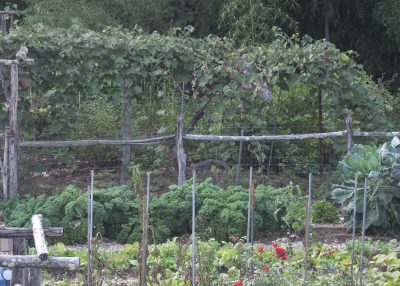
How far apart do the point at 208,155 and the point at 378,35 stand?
5957mm

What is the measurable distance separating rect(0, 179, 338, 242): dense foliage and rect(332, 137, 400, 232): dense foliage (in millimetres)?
502

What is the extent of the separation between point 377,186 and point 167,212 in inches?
76.3

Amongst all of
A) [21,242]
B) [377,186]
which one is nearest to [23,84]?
[377,186]

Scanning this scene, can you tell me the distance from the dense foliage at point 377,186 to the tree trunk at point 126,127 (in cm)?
291

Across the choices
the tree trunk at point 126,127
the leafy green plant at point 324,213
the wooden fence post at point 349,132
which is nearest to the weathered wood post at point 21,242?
the leafy green plant at point 324,213

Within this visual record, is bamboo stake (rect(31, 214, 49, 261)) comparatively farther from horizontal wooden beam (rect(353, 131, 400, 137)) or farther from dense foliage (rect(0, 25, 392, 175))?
horizontal wooden beam (rect(353, 131, 400, 137))

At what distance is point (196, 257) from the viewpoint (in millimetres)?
6223

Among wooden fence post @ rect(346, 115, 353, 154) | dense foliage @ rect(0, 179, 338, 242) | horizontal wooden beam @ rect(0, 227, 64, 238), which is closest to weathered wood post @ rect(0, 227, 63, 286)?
horizontal wooden beam @ rect(0, 227, 64, 238)

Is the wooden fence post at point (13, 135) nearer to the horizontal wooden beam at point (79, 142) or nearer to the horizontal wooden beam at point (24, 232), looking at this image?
the horizontal wooden beam at point (79, 142)

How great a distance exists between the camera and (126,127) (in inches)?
412

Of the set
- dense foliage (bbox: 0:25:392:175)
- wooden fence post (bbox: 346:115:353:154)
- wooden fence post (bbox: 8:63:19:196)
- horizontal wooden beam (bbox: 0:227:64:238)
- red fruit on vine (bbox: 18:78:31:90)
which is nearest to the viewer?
horizontal wooden beam (bbox: 0:227:64:238)

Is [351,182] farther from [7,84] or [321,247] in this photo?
[7,84]

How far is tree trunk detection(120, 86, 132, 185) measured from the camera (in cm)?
1045

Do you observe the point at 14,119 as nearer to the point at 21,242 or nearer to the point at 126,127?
the point at 126,127
